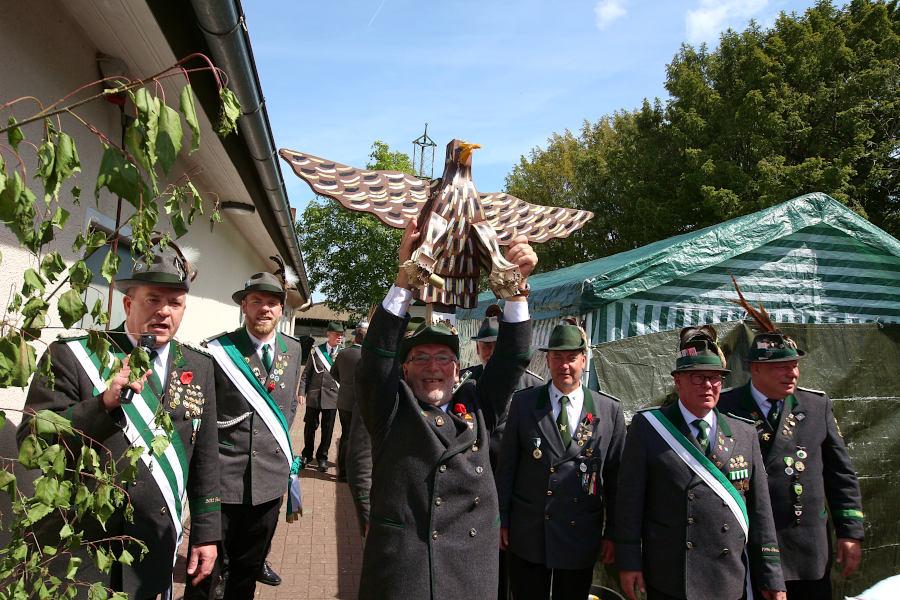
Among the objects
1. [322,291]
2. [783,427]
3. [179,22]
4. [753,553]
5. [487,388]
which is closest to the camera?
[487,388]

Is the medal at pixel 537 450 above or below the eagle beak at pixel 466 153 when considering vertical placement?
below

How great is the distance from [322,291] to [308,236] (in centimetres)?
254

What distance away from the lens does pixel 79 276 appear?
1.30 meters

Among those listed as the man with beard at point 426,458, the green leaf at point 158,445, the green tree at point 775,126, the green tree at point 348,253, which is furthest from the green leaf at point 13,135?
the green tree at point 348,253

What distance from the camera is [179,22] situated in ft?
10.4

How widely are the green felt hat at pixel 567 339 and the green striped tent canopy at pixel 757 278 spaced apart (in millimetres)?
2717

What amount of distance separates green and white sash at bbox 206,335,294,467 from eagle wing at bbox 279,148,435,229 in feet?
4.72

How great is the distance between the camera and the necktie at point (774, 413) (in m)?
3.89

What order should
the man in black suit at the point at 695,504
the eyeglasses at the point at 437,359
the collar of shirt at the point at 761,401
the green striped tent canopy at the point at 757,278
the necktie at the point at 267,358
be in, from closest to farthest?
1. the eyeglasses at the point at 437,359
2. the man in black suit at the point at 695,504
3. the collar of shirt at the point at 761,401
4. the necktie at the point at 267,358
5. the green striped tent canopy at the point at 757,278

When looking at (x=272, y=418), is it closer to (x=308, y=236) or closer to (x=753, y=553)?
(x=753, y=553)

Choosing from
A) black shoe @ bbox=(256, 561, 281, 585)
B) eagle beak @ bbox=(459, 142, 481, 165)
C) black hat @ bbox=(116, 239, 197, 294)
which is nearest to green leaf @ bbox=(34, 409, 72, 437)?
black hat @ bbox=(116, 239, 197, 294)

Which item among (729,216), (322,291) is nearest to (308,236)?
(322,291)

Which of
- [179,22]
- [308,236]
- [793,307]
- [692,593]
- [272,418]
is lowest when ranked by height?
[692,593]

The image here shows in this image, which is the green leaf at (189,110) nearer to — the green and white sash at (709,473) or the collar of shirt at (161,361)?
the collar of shirt at (161,361)
